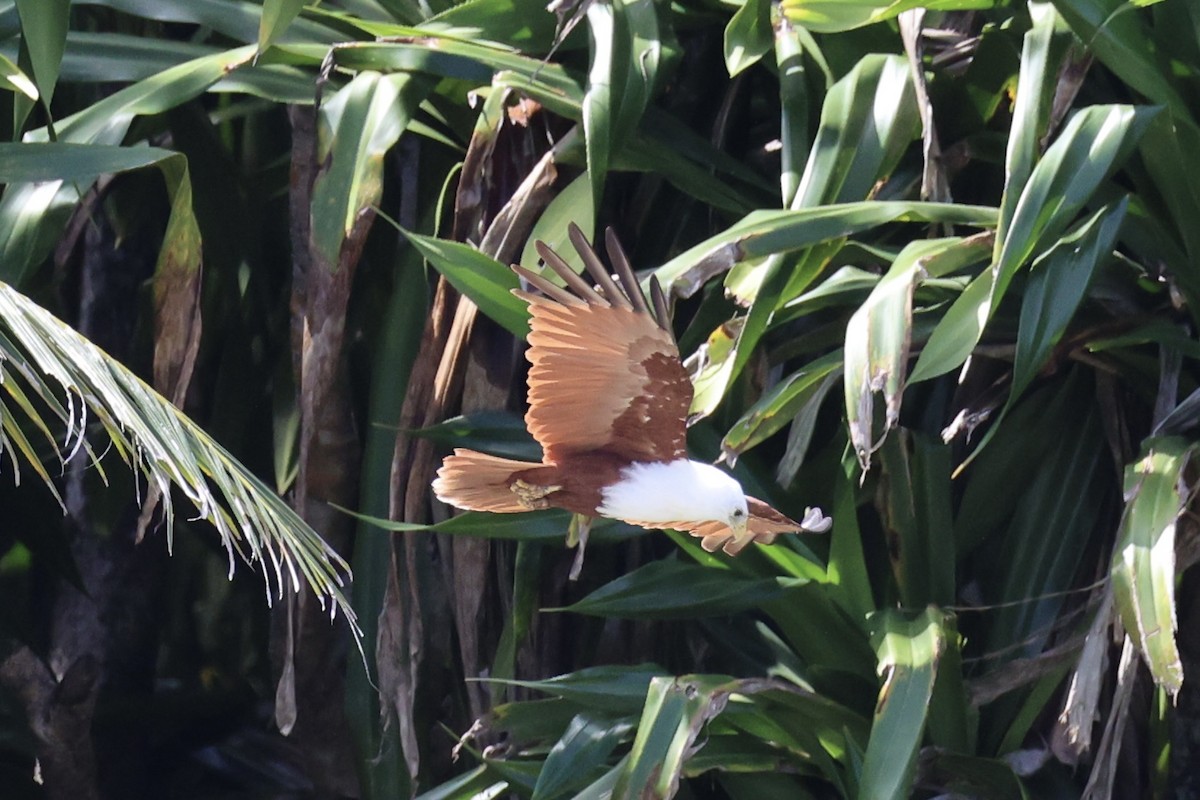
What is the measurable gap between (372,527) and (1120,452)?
827 millimetres

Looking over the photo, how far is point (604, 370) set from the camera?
1198 millimetres

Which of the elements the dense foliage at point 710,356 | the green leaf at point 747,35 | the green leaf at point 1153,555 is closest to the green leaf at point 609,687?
the dense foliage at point 710,356

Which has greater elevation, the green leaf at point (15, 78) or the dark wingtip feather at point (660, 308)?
the green leaf at point (15, 78)

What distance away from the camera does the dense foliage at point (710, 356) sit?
1.42 metres

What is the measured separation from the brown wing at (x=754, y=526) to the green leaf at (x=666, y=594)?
4.9 inches

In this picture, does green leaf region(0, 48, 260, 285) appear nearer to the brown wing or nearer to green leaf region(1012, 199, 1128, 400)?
the brown wing

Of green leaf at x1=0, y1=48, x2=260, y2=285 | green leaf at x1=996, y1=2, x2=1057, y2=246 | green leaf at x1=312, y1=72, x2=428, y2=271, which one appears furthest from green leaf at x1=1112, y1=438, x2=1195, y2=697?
green leaf at x1=0, y1=48, x2=260, y2=285

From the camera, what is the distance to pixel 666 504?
1.23m

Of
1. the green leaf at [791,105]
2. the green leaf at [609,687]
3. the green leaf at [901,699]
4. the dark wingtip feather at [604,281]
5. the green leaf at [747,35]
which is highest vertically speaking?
the green leaf at [747,35]

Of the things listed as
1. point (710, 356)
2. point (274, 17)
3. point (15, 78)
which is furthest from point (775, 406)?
point (15, 78)

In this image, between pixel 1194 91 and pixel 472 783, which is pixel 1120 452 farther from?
pixel 472 783

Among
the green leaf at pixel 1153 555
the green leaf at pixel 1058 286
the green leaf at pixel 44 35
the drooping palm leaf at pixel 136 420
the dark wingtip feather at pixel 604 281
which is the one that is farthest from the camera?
the green leaf at pixel 44 35

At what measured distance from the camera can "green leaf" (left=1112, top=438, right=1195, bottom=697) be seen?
1.24 meters

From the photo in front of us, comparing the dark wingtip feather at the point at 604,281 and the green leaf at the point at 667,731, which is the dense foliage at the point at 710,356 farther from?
the dark wingtip feather at the point at 604,281
